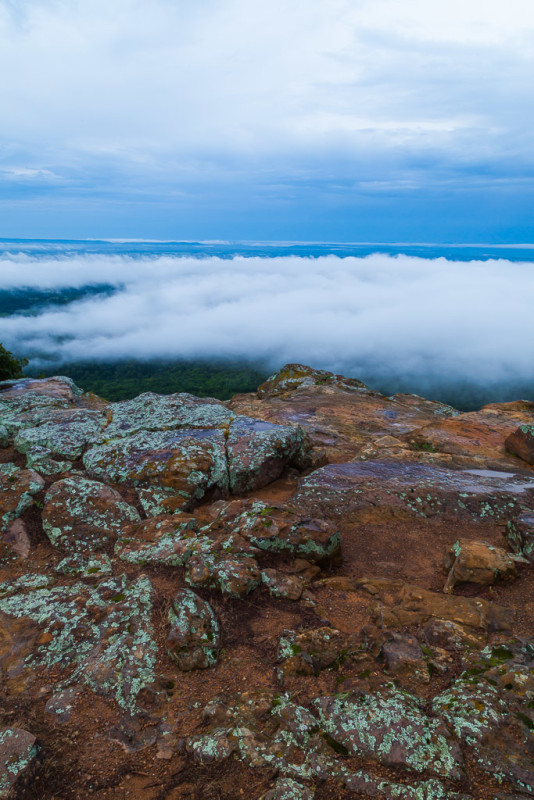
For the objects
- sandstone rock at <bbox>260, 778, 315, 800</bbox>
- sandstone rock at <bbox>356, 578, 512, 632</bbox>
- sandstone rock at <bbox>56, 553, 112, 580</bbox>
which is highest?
sandstone rock at <bbox>260, 778, 315, 800</bbox>

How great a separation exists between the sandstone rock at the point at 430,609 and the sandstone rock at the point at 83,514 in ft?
22.3

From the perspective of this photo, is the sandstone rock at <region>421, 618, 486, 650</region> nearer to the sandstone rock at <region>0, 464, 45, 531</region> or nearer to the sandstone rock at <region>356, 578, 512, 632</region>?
the sandstone rock at <region>356, 578, 512, 632</region>

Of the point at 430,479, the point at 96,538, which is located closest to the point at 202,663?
the point at 96,538

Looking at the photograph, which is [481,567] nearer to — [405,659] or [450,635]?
[450,635]

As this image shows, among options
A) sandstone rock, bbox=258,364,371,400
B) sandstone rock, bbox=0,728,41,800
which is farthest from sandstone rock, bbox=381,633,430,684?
sandstone rock, bbox=258,364,371,400

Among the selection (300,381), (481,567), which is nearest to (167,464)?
(481,567)

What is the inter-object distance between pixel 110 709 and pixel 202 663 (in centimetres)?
156

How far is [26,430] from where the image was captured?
52.0 feet

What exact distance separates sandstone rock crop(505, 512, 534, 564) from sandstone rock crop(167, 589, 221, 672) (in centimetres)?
775

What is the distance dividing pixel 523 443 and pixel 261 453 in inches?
454

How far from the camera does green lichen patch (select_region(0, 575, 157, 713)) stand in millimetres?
7223

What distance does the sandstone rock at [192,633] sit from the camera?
751cm

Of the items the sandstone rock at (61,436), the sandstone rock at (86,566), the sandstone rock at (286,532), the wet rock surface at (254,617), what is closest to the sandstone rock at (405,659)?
the wet rock surface at (254,617)

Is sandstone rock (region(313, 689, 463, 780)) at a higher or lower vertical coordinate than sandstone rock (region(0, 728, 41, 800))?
higher
